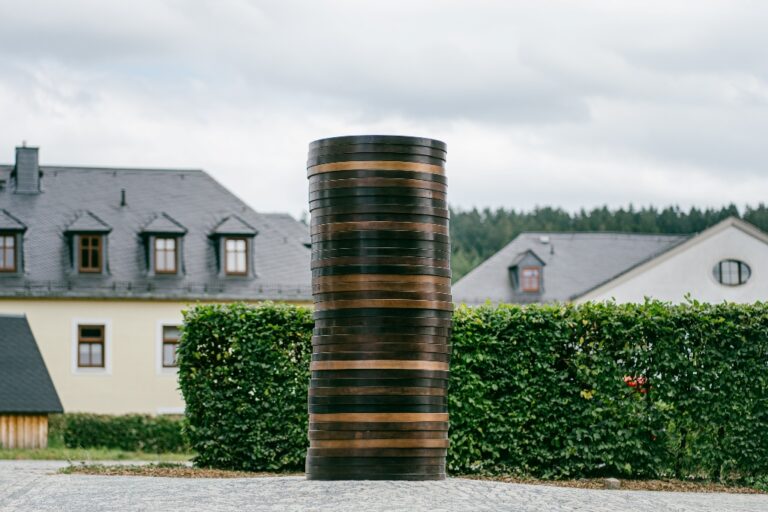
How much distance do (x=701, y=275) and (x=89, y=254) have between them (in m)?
24.2

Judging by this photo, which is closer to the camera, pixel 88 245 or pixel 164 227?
pixel 88 245

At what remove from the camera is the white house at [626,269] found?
5291 centimetres

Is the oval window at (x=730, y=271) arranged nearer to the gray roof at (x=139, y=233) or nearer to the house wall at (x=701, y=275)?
the house wall at (x=701, y=275)

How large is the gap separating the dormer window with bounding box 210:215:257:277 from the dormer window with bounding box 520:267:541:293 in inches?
632

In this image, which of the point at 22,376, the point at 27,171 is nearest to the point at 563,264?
the point at 27,171

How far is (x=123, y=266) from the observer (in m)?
44.7

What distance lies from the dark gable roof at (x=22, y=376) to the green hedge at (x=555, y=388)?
50.9 feet

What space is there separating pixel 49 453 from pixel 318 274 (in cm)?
1793

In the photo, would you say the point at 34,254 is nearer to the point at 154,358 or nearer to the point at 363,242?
the point at 154,358

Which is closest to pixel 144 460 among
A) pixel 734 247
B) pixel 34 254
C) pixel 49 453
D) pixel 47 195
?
pixel 49 453

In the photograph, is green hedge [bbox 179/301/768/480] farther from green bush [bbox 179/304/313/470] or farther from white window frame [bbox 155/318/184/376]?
white window frame [bbox 155/318/184/376]

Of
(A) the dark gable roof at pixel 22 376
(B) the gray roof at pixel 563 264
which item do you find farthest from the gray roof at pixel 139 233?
(B) the gray roof at pixel 563 264

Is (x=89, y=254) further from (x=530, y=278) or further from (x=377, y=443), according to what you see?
(x=377, y=443)

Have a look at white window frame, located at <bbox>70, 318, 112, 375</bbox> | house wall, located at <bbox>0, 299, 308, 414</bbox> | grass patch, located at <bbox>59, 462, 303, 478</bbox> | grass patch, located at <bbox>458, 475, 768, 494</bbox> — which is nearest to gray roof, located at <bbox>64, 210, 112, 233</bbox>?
house wall, located at <bbox>0, 299, 308, 414</bbox>
